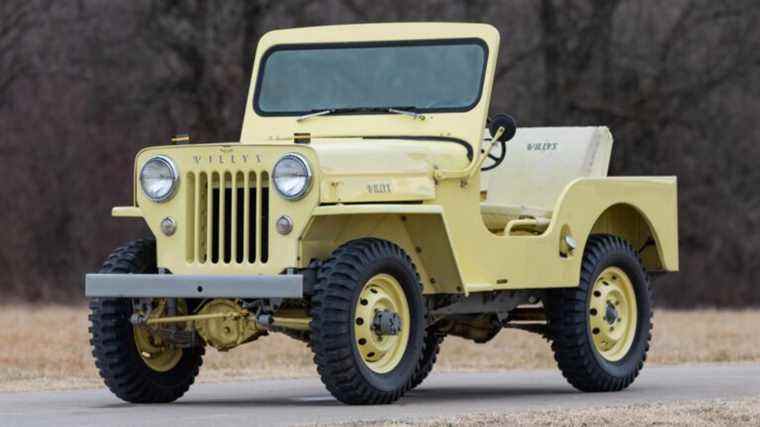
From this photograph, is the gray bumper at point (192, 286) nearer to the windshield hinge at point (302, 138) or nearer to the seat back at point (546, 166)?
the windshield hinge at point (302, 138)

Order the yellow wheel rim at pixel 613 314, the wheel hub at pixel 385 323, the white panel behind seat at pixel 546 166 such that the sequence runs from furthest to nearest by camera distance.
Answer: the white panel behind seat at pixel 546 166
the yellow wheel rim at pixel 613 314
the wheel hub at pixel 385 323

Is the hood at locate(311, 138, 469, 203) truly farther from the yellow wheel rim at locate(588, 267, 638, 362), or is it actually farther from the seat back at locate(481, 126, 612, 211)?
the seat back at locate(481, 126, 612, 211)

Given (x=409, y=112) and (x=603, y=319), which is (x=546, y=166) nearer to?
(x=603, y=319)

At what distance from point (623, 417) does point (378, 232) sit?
2.28 metres

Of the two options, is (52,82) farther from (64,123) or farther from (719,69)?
(719,69)

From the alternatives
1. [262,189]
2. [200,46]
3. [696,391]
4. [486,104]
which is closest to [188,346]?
[262,189]

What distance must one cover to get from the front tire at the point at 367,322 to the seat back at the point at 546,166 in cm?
285

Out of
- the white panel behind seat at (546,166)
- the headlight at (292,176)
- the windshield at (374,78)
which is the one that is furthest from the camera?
the white panel behind seat at (546,166)

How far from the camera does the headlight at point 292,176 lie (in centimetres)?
1200

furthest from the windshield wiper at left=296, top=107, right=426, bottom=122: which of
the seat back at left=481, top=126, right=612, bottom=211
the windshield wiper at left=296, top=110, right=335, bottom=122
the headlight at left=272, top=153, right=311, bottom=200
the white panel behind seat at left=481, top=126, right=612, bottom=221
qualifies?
the headlight at left=272, top=153, right=311, bottom=200

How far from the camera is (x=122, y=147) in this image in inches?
1420

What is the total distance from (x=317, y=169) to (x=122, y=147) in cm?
2443

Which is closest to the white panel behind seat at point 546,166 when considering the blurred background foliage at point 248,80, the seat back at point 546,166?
the seat back at point 546,166

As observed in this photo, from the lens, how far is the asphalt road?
1144 cm
